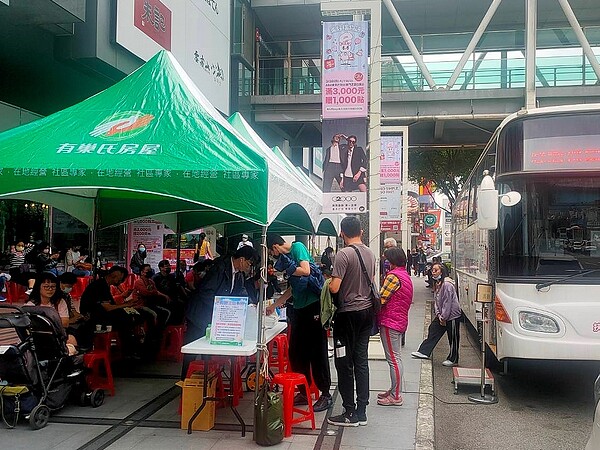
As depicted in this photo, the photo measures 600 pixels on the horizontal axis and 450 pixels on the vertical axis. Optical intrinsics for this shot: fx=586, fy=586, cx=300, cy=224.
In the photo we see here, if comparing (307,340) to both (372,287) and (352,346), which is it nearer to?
(352,346)

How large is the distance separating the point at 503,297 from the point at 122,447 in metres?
4.46

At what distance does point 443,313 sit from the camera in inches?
353

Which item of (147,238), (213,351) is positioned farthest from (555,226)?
(147,238)

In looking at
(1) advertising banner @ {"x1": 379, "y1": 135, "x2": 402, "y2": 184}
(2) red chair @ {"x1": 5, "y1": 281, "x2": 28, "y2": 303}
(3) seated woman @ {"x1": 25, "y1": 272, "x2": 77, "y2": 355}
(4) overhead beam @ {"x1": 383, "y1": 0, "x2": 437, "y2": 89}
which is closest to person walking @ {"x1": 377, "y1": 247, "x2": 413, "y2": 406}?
(3) seated woman @ {"x1": 25, "y1": 272, "x2": 77, "y2": 355}

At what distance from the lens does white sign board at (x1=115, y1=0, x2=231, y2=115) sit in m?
11.3

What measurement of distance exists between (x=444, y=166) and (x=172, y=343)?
26.0 metres

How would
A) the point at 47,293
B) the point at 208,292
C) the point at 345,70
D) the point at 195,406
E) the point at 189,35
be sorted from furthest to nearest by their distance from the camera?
the point at 189,35, the point at 345,70, the point at 47,293, the point at 208,292, the point at 195,406

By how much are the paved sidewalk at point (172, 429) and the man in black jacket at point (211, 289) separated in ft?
2.48

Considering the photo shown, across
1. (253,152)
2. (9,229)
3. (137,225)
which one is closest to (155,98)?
(253,152)

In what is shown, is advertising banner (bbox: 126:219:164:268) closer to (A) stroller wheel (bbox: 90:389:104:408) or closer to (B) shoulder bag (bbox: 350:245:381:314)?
(A) stroller wheel (bbox: 90:389:104:408)

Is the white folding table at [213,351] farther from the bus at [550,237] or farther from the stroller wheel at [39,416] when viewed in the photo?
the bus at [550,237]

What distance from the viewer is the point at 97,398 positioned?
638 centimetres

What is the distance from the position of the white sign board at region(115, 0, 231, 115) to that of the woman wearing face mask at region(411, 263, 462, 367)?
7176 mm

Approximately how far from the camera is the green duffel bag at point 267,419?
5.16 metres
